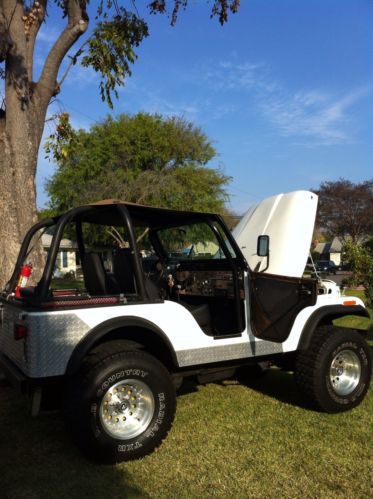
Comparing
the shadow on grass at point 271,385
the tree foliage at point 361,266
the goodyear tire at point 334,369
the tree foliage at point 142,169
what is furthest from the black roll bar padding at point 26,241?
the tree foliage at point 142,169

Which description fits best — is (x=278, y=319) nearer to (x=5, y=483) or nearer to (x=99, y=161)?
(x=5, y=483)

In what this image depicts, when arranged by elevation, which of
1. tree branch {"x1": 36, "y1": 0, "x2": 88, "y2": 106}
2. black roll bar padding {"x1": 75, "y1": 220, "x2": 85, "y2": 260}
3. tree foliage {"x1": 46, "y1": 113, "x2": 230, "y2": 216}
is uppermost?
tree foliage {"x1": 46, "y1": 113, "x2": 230, "y2": 216}

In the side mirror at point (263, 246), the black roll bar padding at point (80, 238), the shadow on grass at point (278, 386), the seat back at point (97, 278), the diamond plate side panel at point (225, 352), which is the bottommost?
the shadow on grass at point (278, 386)

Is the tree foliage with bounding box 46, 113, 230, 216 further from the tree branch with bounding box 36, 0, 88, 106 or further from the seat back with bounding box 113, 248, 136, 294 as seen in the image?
the seat back with bounding box 113, 248, 136, 294

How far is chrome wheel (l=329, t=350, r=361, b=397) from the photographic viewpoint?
4.80 metres

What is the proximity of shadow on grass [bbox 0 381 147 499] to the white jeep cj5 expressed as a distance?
7.9 inches

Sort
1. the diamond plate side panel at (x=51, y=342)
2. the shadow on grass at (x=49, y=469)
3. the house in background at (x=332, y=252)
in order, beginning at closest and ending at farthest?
the shadow on grass at (x=49, y=469)
the diamond plate side panel at (x=51, y=342)
the house in background at (x=332, y=252)

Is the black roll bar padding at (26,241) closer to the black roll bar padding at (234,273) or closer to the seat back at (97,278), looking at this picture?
the seat back at (97,278)

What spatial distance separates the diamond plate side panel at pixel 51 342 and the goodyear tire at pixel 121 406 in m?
0.24

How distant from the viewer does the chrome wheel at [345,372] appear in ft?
15.8

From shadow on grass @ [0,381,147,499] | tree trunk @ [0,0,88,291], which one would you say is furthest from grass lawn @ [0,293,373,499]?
tree trunk @ [0,0,88,291]

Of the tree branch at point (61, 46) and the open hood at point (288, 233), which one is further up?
the tree branch at point (61, 46)

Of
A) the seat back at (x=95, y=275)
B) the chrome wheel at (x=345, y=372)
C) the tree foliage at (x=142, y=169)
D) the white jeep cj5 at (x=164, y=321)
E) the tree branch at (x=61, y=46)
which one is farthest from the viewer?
the tree foliage at (x=142, y=169)

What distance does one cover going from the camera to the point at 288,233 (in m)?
5.14
